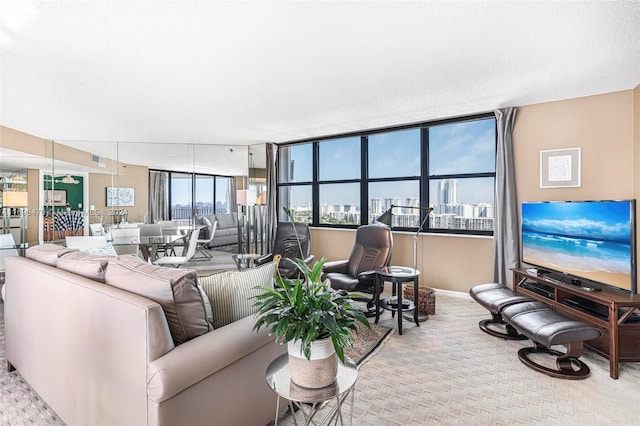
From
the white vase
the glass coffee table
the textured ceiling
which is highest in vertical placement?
the textured ceiling

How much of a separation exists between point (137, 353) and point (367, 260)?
9.56 feet

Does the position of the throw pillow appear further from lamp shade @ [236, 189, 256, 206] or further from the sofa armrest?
the sofa armrest

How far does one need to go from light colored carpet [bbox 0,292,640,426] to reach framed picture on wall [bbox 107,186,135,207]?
3.61 metres

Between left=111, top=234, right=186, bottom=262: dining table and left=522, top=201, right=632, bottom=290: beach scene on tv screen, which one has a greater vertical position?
left=522, top=201, right=632, bottom=290: beach scene on tv screen

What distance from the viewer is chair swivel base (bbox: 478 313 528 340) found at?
291 centimetres

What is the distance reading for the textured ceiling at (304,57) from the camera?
1939 millimetres

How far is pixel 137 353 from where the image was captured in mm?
1234

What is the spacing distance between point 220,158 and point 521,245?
5359 millimetres

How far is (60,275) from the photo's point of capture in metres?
1.71

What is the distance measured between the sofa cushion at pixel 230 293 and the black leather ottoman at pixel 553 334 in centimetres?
200

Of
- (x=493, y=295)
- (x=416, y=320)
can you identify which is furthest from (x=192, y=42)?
(x=493, y=295)

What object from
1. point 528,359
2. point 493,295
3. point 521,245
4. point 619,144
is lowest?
point 528,359

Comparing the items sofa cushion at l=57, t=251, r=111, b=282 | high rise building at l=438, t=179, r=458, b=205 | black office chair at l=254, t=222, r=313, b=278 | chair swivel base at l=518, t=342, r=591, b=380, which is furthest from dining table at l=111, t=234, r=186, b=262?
chair swivel base at l=518, t=342, r=591, b=380

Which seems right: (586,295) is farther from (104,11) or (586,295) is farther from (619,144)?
(104,11)
